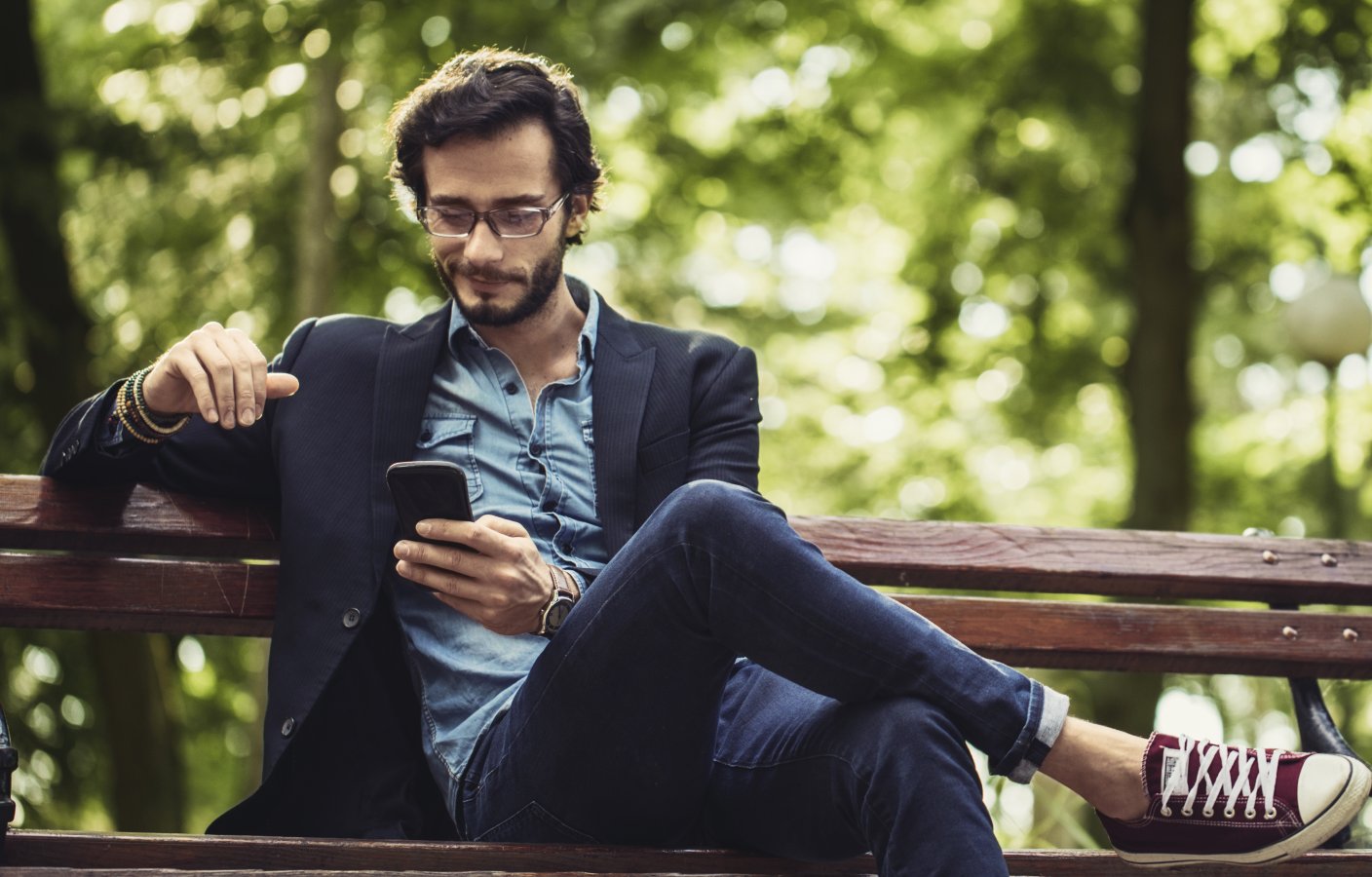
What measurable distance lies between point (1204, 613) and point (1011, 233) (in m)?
6.65

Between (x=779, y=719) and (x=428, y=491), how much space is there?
71 centimetres

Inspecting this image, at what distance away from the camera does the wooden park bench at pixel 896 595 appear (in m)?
2.51

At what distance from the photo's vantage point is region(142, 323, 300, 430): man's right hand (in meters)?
2.56

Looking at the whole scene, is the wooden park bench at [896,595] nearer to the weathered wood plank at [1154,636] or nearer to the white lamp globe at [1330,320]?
the weathered wood plank at [1154,636]

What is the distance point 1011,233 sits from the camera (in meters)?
9.86

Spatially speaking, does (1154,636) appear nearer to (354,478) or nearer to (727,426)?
(727,426)

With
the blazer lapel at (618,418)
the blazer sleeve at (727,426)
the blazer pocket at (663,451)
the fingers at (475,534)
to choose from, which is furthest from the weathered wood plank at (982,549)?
the fingers at (475,534)

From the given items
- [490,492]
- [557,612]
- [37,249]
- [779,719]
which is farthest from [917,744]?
[37,249]

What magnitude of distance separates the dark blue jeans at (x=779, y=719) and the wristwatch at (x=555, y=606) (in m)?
0.12

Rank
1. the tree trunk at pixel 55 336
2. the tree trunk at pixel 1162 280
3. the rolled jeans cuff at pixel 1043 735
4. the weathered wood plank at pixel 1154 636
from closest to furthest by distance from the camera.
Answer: the rolled jeans cuff at pixel 1043 735 < the weathered wood plank at pixel 1154 636 < the tree trunk at pixel 55 336 < the tree trunk at pixel 1162 280

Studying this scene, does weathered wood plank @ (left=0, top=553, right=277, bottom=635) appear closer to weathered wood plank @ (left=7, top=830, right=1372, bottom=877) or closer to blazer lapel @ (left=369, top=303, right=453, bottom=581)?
blazer lapel @ (left=369, top=303, right=453, bottom=581)

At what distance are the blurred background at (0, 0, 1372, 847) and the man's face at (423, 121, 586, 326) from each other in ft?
7.46

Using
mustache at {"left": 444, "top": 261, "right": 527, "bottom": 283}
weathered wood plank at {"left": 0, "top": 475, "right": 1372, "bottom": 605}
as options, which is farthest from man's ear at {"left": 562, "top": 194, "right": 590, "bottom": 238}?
weathered wood plank at {"left": 0, "top": 475, "right": 1372, "bottom": 605}

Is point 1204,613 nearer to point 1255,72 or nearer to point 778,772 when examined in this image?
point 778,772
